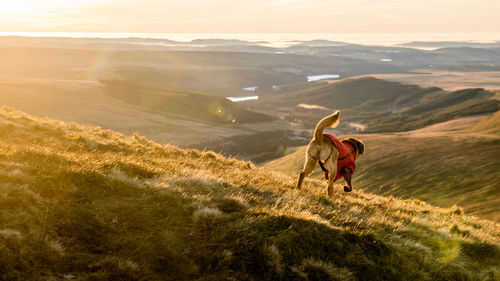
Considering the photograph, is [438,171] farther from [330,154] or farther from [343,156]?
[330,154]

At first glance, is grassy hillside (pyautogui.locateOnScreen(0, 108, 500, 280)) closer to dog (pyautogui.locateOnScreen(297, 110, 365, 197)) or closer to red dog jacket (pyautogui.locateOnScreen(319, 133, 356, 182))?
dog (pyautogui.locateOnScreen(297, 110, 365, 197))

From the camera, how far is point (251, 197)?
9.45 meters

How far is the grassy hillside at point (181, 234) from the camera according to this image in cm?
585

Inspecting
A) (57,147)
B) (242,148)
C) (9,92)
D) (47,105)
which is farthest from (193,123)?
(57,147)

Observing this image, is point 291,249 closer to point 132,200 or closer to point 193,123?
point 132,200

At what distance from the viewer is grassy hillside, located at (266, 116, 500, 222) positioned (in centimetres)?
4291

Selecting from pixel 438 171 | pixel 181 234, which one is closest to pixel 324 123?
pixel 181 234

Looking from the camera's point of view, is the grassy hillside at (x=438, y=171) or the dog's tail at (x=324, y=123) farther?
the grassy hillside at (x=438, y=171)

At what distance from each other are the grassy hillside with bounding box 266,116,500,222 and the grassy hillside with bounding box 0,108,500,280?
90.8 ft

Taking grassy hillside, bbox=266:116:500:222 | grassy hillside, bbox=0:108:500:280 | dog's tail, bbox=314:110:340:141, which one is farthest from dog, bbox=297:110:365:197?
grassy hillside, bbox=266:116:500:222

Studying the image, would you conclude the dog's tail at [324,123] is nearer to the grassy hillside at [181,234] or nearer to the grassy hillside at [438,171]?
the grassy hillside at [181,234]

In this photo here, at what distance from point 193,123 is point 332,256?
173006 millimetres

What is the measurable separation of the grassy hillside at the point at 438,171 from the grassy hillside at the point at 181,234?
2767cm

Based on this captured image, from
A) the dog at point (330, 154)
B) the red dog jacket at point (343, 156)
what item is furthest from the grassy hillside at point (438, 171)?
the dog at point (330, 154)
